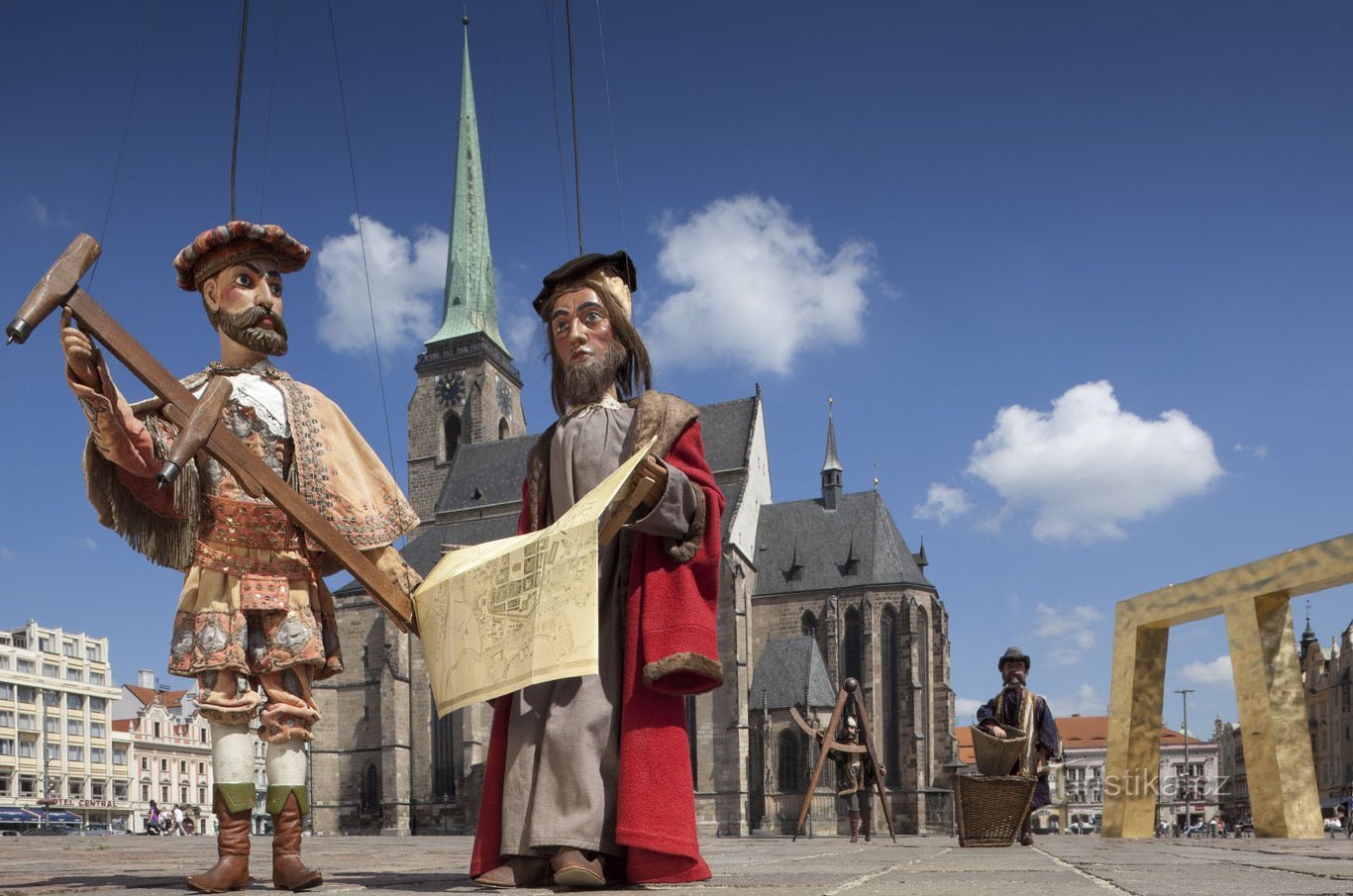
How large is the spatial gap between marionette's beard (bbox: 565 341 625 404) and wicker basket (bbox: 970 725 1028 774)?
5.39 m

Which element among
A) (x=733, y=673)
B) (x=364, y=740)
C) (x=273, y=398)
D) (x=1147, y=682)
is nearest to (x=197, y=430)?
(x=273, y=398)

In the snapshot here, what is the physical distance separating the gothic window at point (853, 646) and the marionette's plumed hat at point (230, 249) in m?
40.9

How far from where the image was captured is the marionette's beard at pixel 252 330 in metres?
4.32

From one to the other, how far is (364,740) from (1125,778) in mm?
40791

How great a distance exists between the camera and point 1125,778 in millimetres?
9781

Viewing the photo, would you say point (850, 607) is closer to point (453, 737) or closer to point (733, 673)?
point (733, 673)

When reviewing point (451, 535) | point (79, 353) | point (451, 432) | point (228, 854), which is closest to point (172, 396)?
point (79, 353)

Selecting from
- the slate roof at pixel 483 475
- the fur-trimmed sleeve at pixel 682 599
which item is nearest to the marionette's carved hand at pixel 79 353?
the fur-trimmed sleeve at pixel 682 599

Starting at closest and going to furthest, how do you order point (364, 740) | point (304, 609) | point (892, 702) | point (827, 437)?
point (304, 609), point (892, 702), point (364, 740), point (827, 437)

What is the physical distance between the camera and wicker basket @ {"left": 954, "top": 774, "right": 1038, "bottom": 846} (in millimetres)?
8367

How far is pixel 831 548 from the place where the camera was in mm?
46750

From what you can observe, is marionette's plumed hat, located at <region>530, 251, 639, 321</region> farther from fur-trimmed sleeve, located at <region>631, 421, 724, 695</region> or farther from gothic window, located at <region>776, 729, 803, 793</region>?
gothic window, located at <region>776, 729, 803, 793</region>

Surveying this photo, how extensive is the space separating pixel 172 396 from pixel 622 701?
179 centimetres

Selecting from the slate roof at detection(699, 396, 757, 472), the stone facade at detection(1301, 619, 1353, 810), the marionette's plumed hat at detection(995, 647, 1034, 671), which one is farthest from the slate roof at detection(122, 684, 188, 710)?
the marionette's plumed hat at detection(995, 647, 1034, 671)
